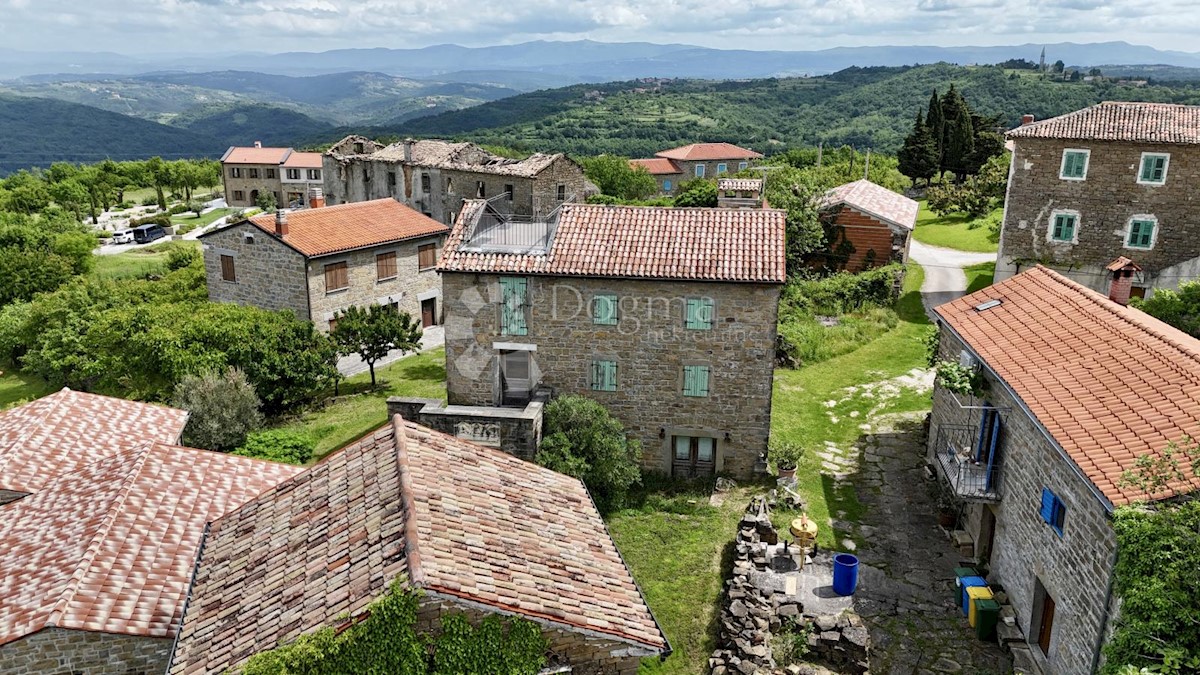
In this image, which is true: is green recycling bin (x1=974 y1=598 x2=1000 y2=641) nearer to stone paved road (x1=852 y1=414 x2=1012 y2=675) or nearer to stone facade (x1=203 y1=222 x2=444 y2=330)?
stone paved road (x1=852 y1=414 x2=1012 y2=675)

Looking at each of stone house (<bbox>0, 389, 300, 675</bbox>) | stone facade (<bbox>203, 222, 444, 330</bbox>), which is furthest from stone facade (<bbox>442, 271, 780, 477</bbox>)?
A: stone facade (<bbox>203, 222, 444, 330</bbox>)

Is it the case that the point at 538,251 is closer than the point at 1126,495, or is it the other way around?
the point at 1126,495

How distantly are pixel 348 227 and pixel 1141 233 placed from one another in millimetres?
36359

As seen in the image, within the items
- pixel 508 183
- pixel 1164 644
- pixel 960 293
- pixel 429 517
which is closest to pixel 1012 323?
pixel 1164 644

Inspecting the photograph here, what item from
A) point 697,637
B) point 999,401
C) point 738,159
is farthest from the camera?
point 738,159

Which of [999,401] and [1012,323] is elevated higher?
[1012,323]

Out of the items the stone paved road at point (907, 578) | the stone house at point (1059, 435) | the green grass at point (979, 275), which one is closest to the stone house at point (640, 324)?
the stone paved road at point (907, 578)

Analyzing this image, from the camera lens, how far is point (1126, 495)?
12336mm

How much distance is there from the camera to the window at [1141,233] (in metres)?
34.1

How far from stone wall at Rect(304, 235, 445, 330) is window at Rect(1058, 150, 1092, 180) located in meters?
28.3

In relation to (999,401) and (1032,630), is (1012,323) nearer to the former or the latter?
(999,401)

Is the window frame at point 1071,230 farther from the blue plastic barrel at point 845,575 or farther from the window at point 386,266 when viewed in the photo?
the window at point 386,266

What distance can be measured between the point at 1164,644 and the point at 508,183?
5260 cm

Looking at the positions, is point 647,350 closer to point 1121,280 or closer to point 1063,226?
point 1121,280
